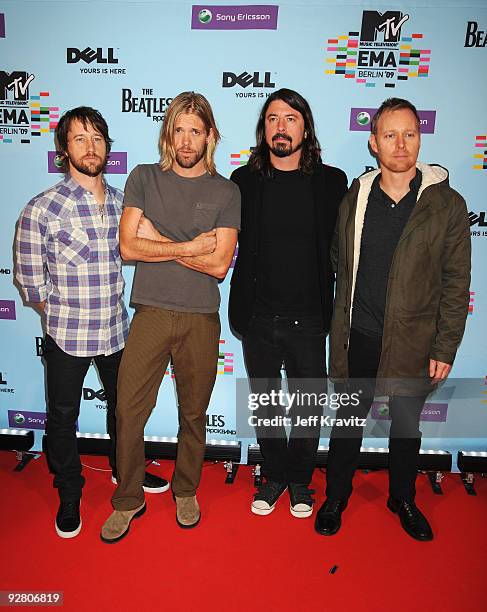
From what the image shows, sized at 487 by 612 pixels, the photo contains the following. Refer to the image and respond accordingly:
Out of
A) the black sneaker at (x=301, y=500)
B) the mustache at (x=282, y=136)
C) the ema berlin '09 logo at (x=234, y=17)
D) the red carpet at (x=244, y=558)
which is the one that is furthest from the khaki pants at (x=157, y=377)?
the ema berlin '09 logo at (x=234, y=17)

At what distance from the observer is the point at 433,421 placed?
11.2 ft

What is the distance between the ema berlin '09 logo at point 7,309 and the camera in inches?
133

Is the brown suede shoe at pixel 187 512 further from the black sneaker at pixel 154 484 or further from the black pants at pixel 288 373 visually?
the black pants at pixel 288 373

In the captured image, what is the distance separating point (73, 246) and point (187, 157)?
723mm

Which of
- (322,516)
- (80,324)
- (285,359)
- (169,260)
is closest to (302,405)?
(285,359)

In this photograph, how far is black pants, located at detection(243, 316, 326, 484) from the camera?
2664mm

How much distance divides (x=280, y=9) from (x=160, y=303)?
72.3 inches

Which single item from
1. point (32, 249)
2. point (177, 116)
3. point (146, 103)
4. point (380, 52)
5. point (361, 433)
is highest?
point (380, 52)

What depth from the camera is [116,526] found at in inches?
102

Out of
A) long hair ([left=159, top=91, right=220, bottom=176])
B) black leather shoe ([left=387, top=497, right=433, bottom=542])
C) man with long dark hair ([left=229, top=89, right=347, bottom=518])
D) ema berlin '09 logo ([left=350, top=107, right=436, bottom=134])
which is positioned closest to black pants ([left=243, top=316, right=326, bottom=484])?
man with long dark hair ([left=229, top=89, right=347, bottom=518])

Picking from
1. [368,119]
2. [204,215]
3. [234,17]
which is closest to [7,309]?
[204,215]

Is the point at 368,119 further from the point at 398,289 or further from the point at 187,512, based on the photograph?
the point at 187,512

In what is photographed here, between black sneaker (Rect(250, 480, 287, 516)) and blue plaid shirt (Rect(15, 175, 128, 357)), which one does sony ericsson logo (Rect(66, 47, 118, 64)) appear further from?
black sneaker (Rect(250, 480, 287, 516))

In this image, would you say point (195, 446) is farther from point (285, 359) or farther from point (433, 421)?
point (433, 421)
